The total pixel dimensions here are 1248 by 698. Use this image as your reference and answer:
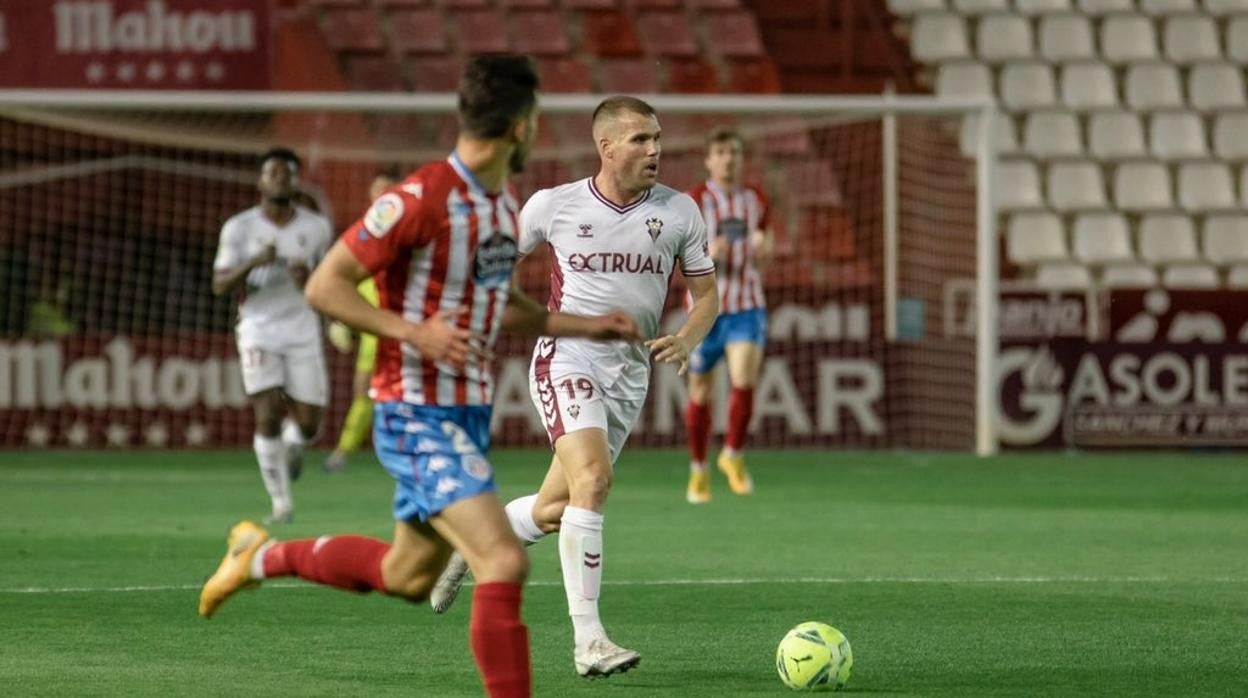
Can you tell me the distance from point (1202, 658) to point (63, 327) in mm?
14134

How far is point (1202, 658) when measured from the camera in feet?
24.4

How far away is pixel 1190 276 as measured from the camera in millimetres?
22266

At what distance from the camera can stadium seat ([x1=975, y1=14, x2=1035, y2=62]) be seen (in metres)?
23.6

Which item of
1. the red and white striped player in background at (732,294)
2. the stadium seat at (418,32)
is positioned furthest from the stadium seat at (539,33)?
the red and white striped player in background at (732,294)

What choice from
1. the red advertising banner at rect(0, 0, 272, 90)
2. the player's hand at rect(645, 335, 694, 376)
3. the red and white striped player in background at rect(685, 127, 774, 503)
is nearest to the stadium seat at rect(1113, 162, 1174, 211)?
the red advertising banner at rect(0, 0, 272, 90)

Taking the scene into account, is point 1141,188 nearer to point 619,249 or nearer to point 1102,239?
Answer: point 1102,239

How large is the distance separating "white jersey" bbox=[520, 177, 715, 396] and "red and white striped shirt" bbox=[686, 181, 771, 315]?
Answer: 6208 millimetres

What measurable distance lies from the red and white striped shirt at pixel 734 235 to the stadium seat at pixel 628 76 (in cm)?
719

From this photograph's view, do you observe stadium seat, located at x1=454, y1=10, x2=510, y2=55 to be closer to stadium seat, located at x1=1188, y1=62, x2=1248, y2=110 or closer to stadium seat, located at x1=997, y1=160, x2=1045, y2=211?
stadium seat, located at x1=997, y1=160, x2=1045, y2=211

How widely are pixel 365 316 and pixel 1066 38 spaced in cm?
1927

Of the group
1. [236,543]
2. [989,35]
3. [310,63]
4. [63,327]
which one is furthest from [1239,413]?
[236,543]

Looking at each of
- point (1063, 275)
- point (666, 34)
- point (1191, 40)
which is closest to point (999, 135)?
point (1063, 275)

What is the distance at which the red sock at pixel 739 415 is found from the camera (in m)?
14.8

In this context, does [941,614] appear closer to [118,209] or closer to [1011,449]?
[1011,449]
